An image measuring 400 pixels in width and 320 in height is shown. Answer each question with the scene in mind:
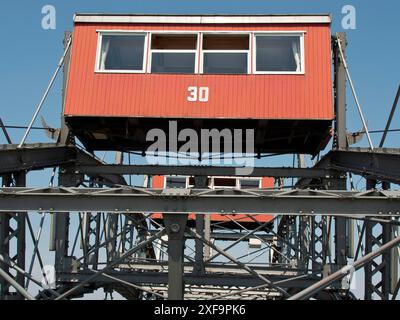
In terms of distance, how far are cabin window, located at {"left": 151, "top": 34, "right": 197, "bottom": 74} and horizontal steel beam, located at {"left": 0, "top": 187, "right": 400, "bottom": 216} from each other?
5789 mm

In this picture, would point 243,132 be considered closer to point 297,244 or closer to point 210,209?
point 210,209

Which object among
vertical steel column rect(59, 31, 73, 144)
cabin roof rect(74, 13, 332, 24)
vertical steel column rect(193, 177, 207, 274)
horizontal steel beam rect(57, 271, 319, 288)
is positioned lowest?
horizontal steel beam rect(57, 271, 319, 288)

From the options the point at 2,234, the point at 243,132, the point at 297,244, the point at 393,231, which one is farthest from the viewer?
the point at 297,244

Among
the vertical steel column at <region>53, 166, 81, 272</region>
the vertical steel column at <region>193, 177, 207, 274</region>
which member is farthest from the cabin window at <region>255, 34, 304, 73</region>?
the vertical steel column at <region>53, 166, 81, 272</region>

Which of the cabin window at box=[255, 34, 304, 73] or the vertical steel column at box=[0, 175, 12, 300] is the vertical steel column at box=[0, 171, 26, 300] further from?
the cabin window at box=[255, 34, 304, 73]

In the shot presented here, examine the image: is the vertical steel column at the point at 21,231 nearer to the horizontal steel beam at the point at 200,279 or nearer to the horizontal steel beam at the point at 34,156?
the horizontal steel beam at the point at 34,156

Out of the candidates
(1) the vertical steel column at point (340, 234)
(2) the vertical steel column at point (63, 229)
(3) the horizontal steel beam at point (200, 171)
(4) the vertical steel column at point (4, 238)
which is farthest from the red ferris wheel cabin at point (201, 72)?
(4) the vertical steel column at point (4, 238)

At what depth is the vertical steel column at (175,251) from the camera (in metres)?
13.7

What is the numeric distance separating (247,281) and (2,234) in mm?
7481

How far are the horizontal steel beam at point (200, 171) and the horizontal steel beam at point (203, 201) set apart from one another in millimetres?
6519

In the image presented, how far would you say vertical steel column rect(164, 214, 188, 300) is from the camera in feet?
45.0

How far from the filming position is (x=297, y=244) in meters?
28.4

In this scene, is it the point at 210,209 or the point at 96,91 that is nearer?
the point at 210,209

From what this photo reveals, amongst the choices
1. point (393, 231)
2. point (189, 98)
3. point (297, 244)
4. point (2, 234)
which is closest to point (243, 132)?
point (189, 98)
